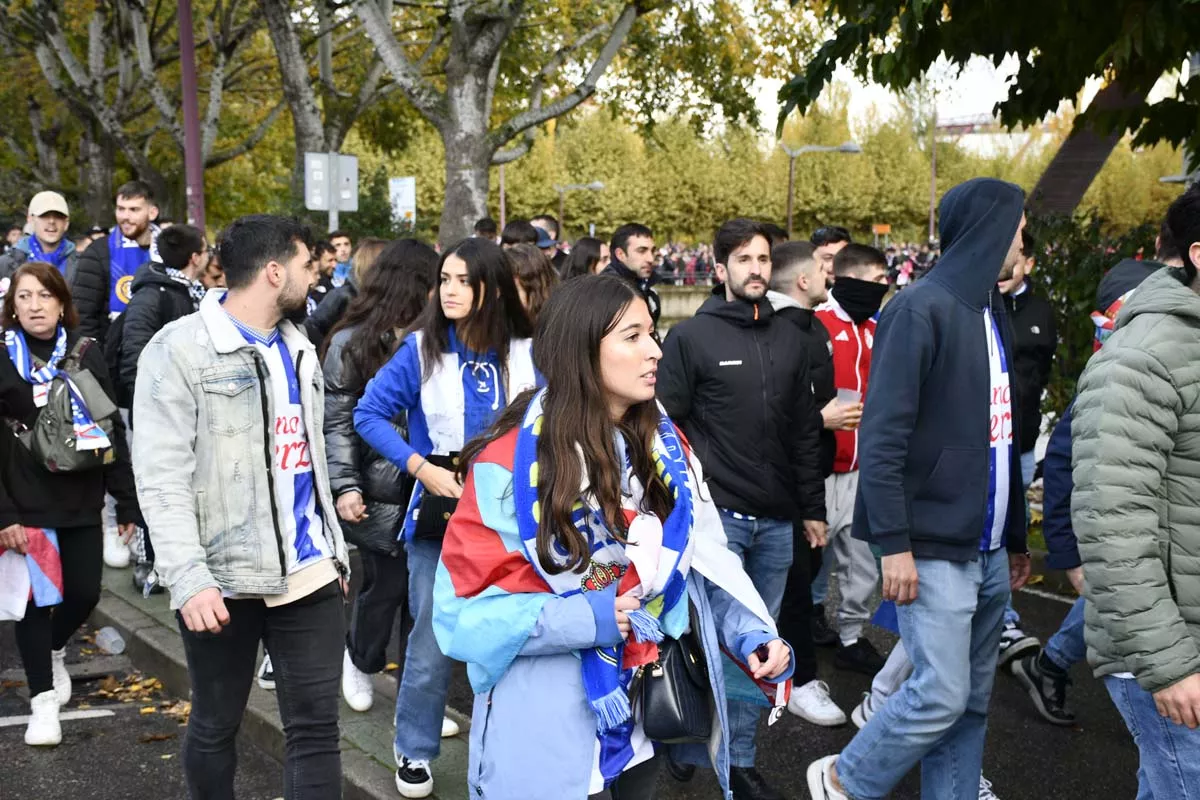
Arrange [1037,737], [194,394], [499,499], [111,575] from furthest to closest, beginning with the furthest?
[111,575], [1037,737], [194,394], [499,499]

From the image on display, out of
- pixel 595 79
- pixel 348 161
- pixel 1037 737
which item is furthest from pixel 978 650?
pixel 595 79

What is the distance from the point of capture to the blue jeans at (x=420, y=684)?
14.4 feet

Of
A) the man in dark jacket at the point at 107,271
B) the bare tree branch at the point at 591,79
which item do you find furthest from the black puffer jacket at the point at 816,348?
the bare tree branch at the point at 591,79

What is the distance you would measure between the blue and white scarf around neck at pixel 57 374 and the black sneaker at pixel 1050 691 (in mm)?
3984

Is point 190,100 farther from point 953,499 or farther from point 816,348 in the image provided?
point 953,499

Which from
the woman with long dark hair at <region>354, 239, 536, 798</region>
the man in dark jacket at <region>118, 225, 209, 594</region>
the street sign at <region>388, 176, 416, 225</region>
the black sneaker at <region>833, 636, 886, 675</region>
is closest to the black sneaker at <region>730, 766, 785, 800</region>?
the woman with long dark hair at <region>354, 239, 536, 798</region>

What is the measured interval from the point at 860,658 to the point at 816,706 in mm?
746

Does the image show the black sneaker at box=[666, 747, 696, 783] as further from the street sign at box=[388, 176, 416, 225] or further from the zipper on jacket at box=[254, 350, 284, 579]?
the street sign at box=[388, 176, 416, 225]

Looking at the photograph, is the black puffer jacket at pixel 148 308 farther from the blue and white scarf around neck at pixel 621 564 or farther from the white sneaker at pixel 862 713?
the blue and white scarf around neck at pixel 621 564

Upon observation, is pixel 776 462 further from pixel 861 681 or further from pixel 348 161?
pixel 348 161

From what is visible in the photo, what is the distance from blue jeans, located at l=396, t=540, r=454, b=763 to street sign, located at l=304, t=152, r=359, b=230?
10.4 m

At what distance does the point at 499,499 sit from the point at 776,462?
2292mm

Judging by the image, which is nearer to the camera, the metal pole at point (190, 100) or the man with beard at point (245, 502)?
the man with beard at point (245, 502)

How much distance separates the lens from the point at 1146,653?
282 cm
